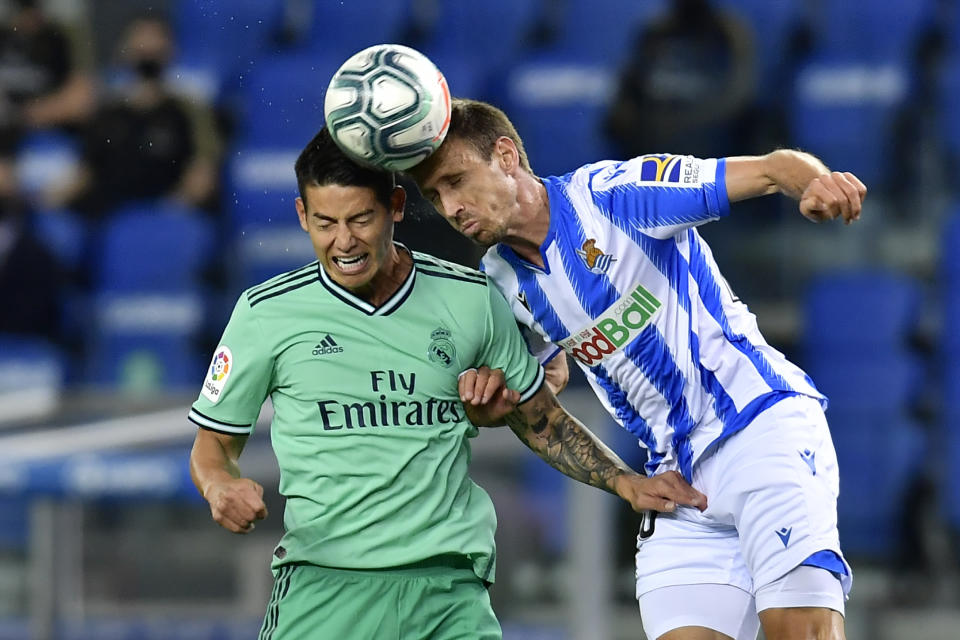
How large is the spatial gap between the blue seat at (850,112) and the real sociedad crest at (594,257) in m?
Answer: 3.34

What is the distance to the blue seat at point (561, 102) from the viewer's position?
6.02 m

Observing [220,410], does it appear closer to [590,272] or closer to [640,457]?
[590,272]

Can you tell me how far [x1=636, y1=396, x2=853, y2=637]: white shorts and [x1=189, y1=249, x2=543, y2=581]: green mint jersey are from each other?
52 centimetres

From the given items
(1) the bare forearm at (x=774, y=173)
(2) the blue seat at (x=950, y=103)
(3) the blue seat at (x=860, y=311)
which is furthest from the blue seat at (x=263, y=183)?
(2) the blue seat at (x=950, y=103)

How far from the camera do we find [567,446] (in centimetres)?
333

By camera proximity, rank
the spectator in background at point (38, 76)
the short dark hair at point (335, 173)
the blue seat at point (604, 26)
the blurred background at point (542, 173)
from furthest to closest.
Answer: the spectator in background at point (38, 76) < the blue seat at point (604, 26) < the blurred background at point (542, 173) < the short dark hair at point (335, 173)

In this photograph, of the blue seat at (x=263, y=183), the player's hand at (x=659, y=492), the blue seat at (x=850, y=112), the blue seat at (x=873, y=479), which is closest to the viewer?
the player's hand at (x=659, y=492)

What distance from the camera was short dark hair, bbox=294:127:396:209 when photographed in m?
2.98

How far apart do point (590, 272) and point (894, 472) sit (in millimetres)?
3516

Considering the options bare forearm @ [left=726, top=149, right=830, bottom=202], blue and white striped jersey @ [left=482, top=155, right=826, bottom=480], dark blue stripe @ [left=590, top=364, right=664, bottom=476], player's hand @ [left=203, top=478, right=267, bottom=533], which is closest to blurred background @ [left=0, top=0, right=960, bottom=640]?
dark blue stripe @ [left=590, top=364, right=664, bottom=476]

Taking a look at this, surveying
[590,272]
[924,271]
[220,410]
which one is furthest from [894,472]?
[220,410]

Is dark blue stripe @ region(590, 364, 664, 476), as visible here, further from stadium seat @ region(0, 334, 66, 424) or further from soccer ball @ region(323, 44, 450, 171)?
stadium seat @ region(0, 334, 66, 424)

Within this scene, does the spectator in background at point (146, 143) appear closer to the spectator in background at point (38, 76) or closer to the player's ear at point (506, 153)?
the spectator in background at point (38, 76)

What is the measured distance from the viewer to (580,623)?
17.6ft
